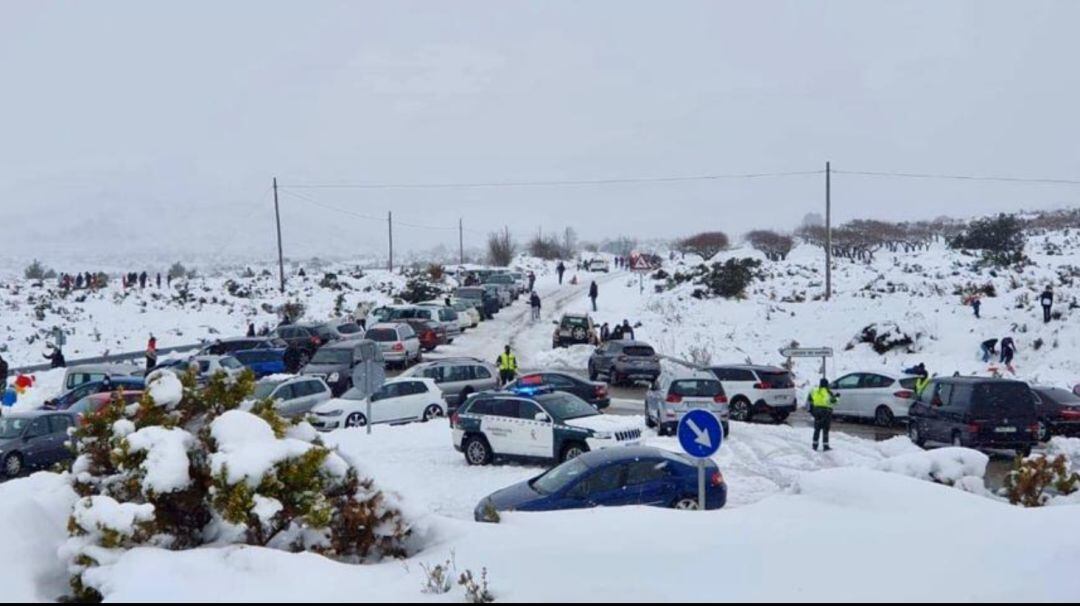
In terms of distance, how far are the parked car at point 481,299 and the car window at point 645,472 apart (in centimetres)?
3849

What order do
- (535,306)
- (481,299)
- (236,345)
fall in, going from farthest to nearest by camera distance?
(481,299) → (535,306) → (236,345)

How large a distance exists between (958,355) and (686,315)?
52.3ft

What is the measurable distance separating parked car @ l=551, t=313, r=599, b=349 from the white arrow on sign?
94.7ft

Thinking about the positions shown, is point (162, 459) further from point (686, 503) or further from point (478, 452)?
point (478, 452)

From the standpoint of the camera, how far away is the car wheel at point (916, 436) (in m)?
19.9

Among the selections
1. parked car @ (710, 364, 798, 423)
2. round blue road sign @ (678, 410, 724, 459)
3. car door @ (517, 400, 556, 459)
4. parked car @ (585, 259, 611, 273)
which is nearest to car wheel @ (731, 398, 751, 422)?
parked car @ (710, 364, 798, 423)

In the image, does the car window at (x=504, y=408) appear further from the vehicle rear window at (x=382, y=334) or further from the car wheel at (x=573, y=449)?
the vehicle rear window at (x=382, y=334)

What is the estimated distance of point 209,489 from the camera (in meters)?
7.58

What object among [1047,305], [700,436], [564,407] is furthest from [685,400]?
[1047,305]

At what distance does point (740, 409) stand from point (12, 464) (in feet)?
56.7

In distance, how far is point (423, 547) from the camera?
8125 millimetres

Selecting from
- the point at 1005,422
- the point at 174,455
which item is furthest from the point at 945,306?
the point at 174,455

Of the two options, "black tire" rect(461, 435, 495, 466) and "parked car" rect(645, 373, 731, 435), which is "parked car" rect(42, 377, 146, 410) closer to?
"black tire" rect(461, 435, 495, 466)

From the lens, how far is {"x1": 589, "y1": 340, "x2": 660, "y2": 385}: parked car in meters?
31.3
